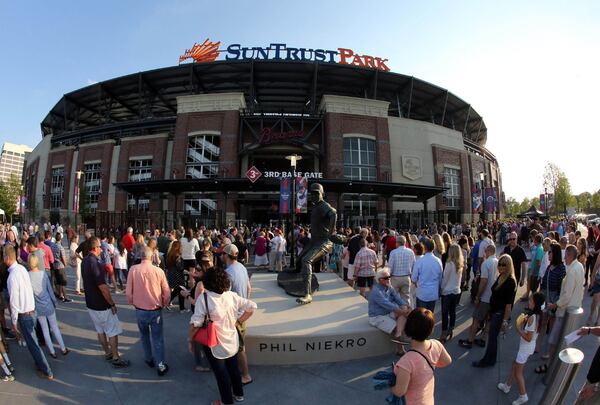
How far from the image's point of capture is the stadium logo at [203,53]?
32719mm

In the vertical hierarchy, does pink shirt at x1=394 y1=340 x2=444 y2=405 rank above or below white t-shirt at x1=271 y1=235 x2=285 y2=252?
below

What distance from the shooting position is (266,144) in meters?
30.4

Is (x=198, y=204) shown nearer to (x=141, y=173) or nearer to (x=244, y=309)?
(x=141, y=173)

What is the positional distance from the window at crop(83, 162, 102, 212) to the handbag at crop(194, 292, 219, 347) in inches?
1561

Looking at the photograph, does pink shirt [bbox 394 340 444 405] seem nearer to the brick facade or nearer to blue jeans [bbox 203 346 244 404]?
blue jeans [bbox 203 346 244 404]

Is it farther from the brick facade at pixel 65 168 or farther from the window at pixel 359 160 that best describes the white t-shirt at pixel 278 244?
the brick facade at pixel 65 168

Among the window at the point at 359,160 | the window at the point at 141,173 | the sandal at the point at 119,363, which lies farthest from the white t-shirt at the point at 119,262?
the window at the point at 141,173

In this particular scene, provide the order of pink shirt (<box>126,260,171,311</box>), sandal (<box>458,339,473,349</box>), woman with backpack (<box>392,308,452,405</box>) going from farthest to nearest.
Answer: sandal (<box>458,339,473,349</box>) → pink shirt (<box>126,260,171,311</box>) → woman with backpack (<box>392,308,452,405</box>)

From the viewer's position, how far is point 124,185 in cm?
2702

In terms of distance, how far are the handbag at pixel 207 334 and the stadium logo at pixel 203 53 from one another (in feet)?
112

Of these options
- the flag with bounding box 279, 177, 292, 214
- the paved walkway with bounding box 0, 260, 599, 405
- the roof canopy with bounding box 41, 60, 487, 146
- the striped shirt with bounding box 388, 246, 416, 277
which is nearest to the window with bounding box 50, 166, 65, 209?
the roof canopy with bounding box 41, 60, 487, 146

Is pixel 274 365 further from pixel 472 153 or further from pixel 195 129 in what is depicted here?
pixel 472 153

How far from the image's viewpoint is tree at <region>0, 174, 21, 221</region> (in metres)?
45.8

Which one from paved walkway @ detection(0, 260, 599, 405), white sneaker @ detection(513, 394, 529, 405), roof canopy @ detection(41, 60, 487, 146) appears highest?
roof canopy @ detection(41, 60, 487, 146)
